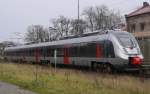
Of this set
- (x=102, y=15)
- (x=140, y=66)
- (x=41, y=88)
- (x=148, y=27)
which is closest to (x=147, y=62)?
(x=140, y=66)

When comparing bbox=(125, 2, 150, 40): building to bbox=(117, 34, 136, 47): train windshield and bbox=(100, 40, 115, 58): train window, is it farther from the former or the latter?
bbox=(100, 40, 115, 58): train window

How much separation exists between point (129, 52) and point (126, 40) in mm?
1208

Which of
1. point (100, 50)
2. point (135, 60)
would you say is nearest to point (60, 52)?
point (100, 50)

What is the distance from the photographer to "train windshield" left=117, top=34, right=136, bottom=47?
25.3 m

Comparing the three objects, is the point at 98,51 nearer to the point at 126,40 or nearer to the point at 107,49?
the point at 107,49

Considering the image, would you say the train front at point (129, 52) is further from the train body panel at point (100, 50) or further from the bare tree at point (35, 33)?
the bare tree at point (35, 33)

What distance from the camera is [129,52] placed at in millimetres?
24797

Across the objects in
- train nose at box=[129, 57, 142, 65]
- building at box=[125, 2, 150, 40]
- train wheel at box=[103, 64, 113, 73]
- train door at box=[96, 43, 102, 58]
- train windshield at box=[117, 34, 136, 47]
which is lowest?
train wheel at box=[103, 64, 113, 73]

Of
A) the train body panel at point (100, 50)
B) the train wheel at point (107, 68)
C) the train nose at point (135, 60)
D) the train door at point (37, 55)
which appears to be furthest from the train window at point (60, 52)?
the train nose at point (135, 60)

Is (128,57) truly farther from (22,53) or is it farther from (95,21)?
(95,21)

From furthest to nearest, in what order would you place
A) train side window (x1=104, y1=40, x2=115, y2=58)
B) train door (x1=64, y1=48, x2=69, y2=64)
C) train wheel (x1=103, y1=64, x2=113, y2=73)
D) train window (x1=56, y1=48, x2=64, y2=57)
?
train window (x1=56, y1=48, x2=64, y2=57) → train door (x1=64, y1=48, x2=69, y2=64) → train wheel (x1=103, y1=64, x2=113, y2=73) → train side window (x1=104, y1=40, x2=115, y2=58)

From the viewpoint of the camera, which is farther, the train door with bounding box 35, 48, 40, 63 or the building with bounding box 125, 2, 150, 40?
the building with bounding box 125, 2, 150, 40

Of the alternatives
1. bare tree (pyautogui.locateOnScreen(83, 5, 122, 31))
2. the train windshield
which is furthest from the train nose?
bare tree (pyautogui.locateOnScreen(83, 5, 122, 31))

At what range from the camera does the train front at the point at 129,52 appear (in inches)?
959
